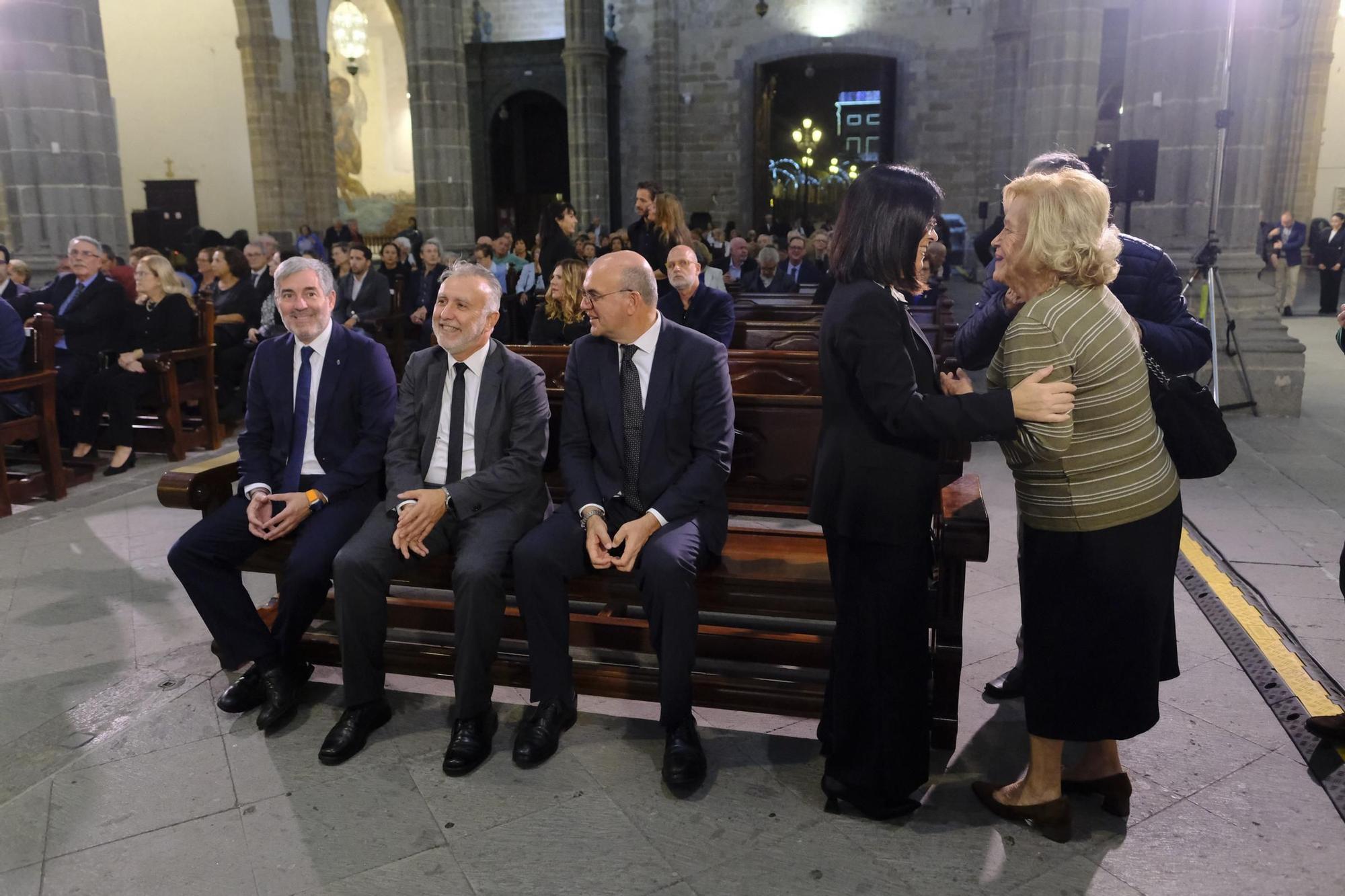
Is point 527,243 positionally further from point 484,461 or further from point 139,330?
point 484,461

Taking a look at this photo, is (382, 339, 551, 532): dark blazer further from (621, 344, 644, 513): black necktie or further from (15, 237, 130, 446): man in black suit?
(15, 237, 130, 446): man in black suit

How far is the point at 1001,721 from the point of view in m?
3.05

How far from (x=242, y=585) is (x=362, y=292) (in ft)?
19.3

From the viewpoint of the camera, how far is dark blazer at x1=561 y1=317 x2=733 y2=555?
305cm

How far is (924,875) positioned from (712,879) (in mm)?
505

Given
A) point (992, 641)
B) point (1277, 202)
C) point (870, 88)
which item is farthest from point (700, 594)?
point (870, 88)

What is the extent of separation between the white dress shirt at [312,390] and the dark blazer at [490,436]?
0.31 metres

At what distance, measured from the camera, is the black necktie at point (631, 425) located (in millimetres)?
3100

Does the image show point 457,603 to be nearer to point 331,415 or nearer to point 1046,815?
point 331,415

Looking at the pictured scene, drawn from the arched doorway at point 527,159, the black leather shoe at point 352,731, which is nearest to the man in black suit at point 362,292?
the black leather shoe at point 352,731

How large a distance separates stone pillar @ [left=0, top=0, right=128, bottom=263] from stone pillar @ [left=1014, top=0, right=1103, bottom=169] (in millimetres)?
8893

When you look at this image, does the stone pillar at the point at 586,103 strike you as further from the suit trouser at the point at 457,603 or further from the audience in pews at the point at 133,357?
the suit trouser at the point at 457,603

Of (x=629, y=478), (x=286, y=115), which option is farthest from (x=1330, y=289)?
(x=286, y=115)

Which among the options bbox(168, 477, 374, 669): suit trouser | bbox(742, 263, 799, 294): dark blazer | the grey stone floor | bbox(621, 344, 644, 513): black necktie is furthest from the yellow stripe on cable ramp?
bbox(742, 263, 799, 294): dark blazer
